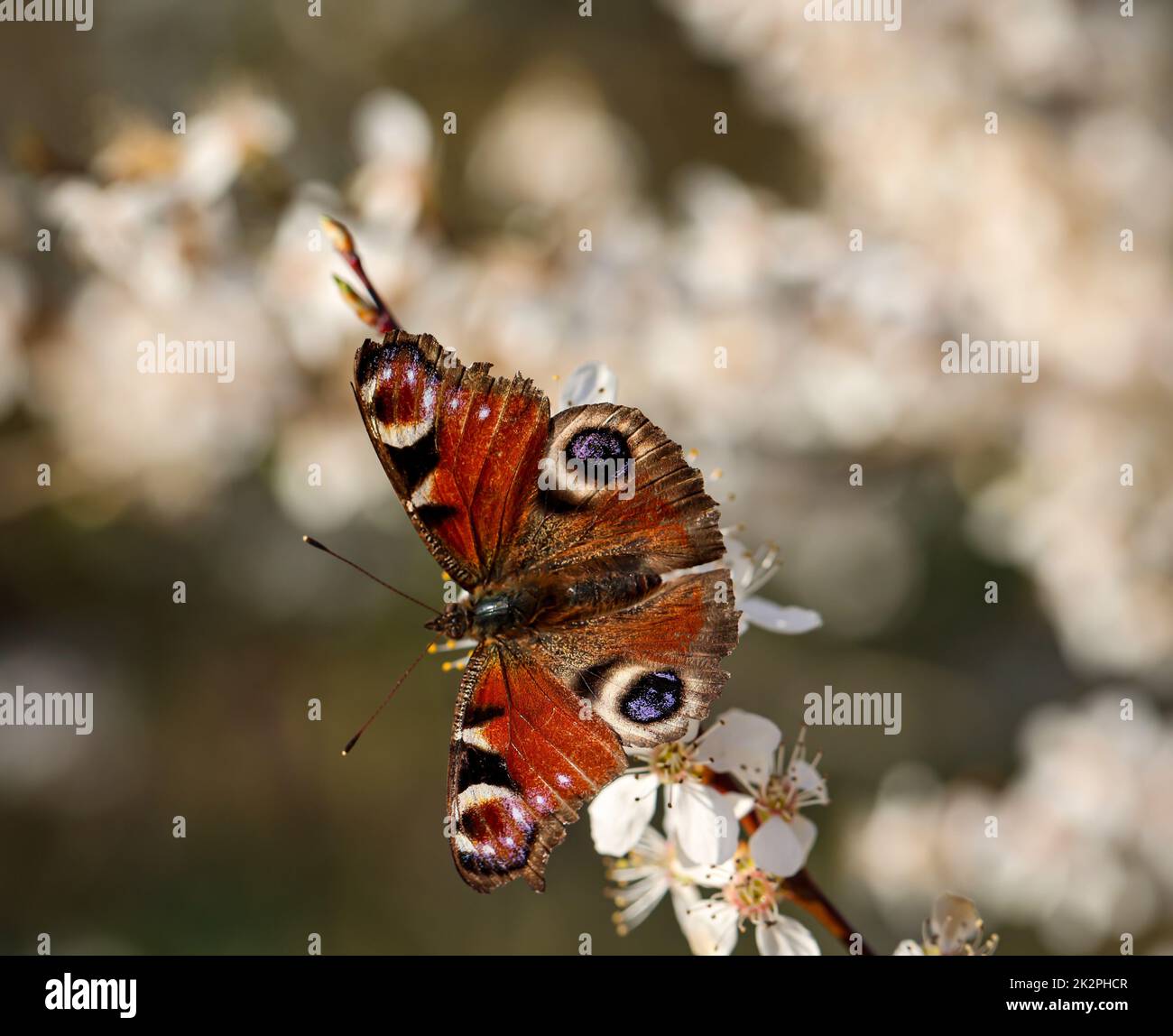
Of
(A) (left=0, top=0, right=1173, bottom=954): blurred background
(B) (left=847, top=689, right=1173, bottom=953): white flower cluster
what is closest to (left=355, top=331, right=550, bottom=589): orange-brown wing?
(A) (left=0, top=0, right=1173, bottom=954): blurred background

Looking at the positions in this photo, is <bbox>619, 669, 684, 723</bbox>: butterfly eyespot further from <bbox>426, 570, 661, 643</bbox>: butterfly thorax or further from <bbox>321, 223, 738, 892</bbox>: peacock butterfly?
<bbox>426, 570, 661, 643</bbox>: butterfly thorax

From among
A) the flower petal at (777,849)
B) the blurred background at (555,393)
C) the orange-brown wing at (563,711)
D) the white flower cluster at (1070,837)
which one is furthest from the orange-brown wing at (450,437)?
the white flower cluster at (1070,837)

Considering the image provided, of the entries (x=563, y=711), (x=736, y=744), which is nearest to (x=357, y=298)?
(x=563, y=711)

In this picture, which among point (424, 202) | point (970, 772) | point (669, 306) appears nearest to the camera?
point (424, 202)

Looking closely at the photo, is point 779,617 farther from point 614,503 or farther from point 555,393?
point 555,393

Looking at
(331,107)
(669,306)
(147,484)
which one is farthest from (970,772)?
(331,107)

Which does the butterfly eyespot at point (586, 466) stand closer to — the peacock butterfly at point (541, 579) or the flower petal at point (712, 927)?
the peacock butterfly at point (541, 579)
